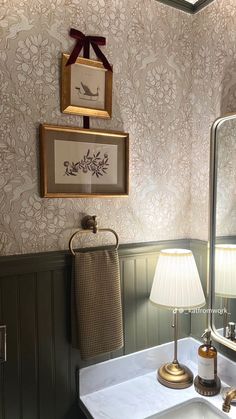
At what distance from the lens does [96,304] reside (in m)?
1.14

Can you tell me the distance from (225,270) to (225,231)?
0.16 m

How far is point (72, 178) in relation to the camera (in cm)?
114

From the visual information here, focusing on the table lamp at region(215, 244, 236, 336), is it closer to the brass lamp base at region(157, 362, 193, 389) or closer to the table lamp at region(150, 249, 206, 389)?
the table lamp at region(150, 249, 206, 389)

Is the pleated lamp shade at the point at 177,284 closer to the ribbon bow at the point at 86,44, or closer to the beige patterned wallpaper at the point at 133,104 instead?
the beige patterned wallpaper at the point at 133,104

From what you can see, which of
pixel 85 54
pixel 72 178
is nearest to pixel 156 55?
pixel 85 54

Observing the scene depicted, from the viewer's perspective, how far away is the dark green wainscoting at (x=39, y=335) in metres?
1.04

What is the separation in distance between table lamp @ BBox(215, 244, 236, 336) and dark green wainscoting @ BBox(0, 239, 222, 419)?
14.7 inches

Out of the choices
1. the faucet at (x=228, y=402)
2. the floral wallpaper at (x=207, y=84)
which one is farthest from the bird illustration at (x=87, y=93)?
the faucet at (x=228, y=402)

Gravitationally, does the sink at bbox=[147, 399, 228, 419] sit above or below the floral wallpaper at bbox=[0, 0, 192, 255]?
below

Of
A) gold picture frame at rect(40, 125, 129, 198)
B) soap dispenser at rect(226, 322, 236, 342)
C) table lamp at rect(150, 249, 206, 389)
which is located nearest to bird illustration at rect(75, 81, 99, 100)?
gold picture frame at rect(40, 125, 129, 198)

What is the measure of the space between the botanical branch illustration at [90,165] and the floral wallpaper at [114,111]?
11 cm

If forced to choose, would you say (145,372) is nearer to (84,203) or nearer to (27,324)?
(27,324)

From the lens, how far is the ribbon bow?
1.10 meters

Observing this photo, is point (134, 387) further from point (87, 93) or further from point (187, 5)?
point (187, 5)
